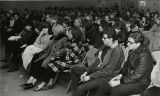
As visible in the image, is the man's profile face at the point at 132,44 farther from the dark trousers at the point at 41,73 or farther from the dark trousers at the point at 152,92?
the dark trousers at the point at 41,73

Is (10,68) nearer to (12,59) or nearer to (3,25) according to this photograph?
(12,59)

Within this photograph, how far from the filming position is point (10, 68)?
6203 millimetres

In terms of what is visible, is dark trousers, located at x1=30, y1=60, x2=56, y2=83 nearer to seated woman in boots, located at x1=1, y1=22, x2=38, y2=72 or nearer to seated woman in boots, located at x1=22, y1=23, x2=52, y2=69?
seated woman in boots, located at x1=22, y1=23, x2=52, y2=69

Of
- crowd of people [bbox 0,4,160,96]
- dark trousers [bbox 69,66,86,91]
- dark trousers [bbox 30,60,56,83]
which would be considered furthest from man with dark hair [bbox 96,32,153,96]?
dark trousers [bbox 30,60,56,83]

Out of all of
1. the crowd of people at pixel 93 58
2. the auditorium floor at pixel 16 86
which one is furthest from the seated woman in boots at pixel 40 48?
the auditorium floor at pixel 16 86

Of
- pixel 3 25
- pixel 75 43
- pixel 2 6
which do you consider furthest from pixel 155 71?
pixel 2 6

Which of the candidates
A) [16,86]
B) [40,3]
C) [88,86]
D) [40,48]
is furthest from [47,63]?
[40,3]

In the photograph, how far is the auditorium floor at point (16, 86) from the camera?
4.68m

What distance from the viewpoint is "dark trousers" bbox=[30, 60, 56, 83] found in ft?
15.8

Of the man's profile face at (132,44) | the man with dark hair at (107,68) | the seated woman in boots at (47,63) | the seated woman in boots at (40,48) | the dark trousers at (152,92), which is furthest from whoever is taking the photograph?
the seated woman in boots at (40,48)

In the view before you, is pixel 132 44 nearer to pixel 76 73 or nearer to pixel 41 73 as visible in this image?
pixel 76 73

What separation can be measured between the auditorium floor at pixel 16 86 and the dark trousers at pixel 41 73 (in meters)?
0.23

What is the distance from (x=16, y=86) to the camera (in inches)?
203

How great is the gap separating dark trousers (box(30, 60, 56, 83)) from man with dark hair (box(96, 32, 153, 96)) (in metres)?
1.80
